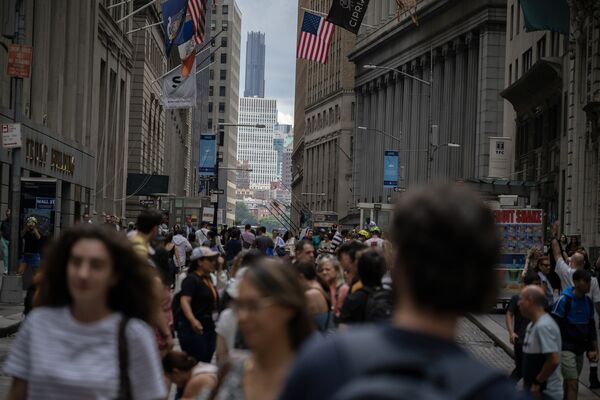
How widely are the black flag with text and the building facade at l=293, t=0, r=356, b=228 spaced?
74.5 metres

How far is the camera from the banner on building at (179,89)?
47.8m

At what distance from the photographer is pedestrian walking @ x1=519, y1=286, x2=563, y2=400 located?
11.5 meters

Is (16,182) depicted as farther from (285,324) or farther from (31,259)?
(285,324)

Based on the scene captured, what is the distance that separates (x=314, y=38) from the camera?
55.2 meters

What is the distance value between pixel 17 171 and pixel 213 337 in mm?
16436

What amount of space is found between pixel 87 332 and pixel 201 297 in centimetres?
732

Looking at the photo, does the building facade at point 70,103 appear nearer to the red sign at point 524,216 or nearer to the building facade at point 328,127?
the red sign at point 524,216

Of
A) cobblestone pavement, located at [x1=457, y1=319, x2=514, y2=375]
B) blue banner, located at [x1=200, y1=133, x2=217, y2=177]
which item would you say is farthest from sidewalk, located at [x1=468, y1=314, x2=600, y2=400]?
blue banner, located at [x1=200, y1=133, x2=217, y2=177]

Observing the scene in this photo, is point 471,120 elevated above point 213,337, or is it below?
above

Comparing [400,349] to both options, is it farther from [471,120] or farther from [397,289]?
[471,120]

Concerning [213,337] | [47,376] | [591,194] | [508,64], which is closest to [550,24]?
[591,194]

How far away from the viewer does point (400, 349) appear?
9.43ft

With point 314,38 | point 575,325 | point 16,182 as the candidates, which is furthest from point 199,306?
point 314,38

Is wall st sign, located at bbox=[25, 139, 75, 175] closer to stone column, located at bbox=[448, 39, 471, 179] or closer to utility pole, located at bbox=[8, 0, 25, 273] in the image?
utility pole, located at bbox=[8, 0, 25, 273]
